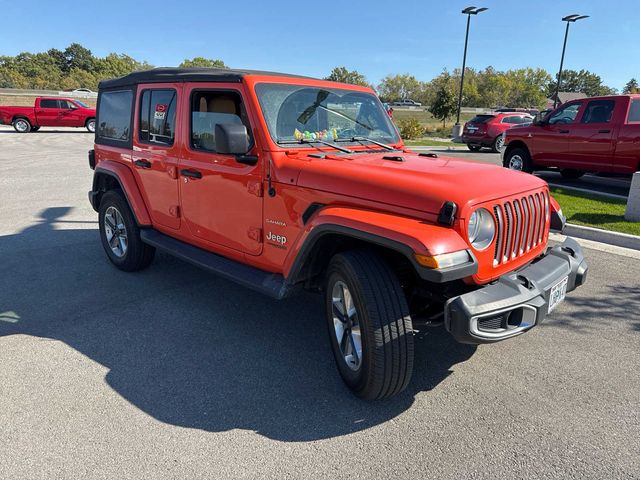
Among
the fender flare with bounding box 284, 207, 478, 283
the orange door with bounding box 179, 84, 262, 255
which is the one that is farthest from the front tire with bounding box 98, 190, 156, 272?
the fender flare with bounding box 284, 207, 478, 283

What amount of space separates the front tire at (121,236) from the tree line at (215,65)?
192ft

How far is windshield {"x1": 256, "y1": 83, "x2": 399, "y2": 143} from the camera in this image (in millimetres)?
3438

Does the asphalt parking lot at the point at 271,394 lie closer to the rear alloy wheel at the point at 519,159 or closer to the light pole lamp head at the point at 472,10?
the rear alloy wheel at the point at 519,159

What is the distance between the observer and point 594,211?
7348mm

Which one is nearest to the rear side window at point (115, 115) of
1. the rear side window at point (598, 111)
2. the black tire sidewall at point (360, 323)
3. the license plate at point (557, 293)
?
the black tire sidewall at point (360, 323)

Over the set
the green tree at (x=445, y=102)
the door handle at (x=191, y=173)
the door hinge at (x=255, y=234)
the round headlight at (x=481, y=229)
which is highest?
the green tree at (x=445, y=102)

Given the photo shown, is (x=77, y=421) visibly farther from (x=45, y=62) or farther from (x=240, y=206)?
(x=45, y=62)

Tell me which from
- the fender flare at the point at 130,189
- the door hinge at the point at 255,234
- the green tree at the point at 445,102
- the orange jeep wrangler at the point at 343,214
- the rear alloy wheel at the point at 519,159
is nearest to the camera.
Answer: the orange jeep wrangler at the point at 343,214

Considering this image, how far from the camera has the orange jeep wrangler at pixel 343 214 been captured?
8.43 feet

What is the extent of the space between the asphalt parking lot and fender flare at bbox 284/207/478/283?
0.92m

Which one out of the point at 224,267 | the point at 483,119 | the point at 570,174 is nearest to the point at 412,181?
the point at 224,267

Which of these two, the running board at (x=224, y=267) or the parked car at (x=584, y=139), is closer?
the running board at (x=224, y=267)

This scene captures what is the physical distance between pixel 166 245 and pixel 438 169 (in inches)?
101

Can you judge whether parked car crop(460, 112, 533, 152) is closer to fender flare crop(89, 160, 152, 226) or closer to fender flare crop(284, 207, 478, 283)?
fender flare crop(89, 160, 152, 226)
